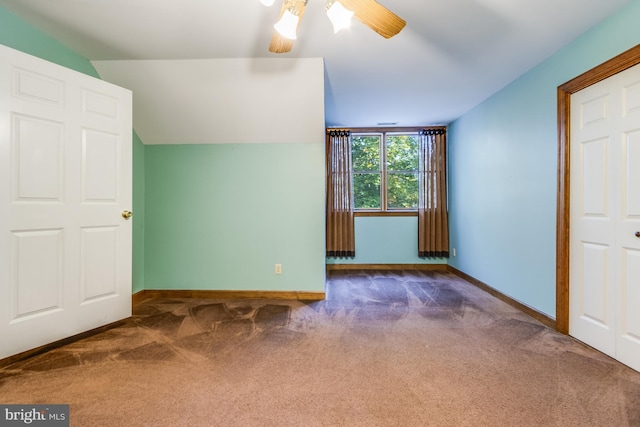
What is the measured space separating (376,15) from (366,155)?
326cm

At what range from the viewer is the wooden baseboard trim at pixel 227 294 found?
10.0 feet

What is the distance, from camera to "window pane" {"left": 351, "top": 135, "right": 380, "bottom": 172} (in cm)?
461

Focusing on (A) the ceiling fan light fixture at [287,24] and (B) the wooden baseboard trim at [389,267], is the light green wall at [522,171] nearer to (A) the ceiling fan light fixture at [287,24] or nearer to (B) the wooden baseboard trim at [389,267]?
(B) the wooden baseboard trim at [389,267]

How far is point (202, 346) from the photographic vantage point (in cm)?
199

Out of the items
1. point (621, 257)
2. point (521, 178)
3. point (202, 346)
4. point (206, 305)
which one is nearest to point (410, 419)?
point (202, 346)

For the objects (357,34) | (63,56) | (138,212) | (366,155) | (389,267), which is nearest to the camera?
(357,34)

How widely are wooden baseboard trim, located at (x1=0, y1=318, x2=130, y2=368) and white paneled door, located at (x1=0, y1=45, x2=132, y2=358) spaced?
4 cm

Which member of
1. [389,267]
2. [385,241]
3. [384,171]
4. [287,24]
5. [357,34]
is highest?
[357,34]

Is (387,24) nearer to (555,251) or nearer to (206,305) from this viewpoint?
(555,251)

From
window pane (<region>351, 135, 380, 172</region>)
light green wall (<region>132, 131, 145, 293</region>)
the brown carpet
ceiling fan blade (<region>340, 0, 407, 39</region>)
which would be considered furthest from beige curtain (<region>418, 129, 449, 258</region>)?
light green wall (<region>132, 131, 145, 293</region>)

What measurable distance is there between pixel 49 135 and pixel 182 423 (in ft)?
6.68

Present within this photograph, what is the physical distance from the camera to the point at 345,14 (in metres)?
1.33

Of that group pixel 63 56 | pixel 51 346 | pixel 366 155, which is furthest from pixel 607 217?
pixel 63 56

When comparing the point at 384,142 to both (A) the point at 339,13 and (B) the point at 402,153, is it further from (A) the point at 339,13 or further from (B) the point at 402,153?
(A) the point at 339,13
